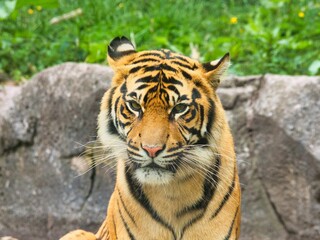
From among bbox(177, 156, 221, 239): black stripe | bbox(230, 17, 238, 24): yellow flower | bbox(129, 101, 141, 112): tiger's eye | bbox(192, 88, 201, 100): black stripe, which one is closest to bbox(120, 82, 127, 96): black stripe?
bbox(129, 101, 141, 112): tiger's eye

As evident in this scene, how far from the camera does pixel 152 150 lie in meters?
3.68

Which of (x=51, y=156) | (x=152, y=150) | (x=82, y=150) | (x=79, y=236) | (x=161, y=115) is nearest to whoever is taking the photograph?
(x=152, y=150)

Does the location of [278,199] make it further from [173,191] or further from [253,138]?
[173,191]

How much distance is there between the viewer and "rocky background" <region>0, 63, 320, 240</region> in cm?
591

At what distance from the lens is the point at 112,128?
4.07 metres

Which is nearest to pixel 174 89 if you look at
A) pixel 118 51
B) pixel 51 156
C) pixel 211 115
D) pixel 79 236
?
pixel 211 115

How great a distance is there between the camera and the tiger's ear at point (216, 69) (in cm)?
399

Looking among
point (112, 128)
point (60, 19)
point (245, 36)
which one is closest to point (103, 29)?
point (60, 19)

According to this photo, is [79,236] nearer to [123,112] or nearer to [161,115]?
[123,112]

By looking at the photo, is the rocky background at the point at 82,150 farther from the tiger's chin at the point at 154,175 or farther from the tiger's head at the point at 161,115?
the tiger's chin at the point at 154,175

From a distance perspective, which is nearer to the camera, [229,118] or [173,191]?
[173,191]

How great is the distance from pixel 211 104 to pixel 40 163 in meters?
2.90

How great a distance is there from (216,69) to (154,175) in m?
0.65

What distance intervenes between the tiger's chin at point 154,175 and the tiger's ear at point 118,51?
0.65 metres
